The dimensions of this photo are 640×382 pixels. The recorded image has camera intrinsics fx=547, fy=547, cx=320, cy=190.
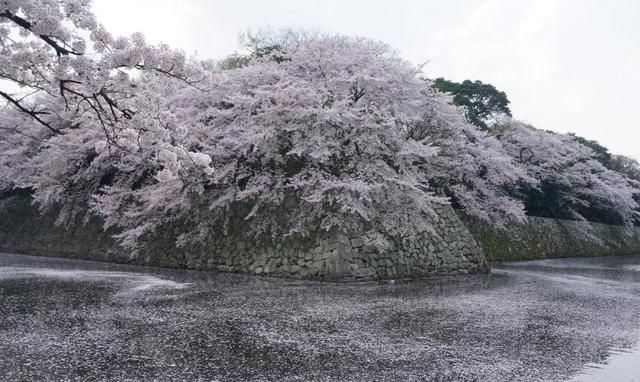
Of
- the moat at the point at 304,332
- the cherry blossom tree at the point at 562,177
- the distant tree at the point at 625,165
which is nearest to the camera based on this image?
the moat at the point at 304,332

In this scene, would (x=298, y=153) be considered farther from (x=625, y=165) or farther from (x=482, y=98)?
(x=625, y=165)

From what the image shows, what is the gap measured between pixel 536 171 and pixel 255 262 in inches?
704

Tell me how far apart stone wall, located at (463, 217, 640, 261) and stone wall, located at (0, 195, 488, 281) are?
7148 mm

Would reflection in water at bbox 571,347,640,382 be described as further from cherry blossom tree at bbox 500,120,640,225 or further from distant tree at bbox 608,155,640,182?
distant tree at bbox 608,155,640,182

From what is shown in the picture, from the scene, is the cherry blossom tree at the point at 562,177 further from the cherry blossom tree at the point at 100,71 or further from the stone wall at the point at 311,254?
the cherry blossom tree at the point at 100,71

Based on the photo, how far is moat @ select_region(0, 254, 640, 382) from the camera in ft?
17.0

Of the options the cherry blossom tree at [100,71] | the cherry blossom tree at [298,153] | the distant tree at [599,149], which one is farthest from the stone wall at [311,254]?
the distant tree at [599,149]

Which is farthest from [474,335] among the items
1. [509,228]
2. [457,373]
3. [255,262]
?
[509,228]

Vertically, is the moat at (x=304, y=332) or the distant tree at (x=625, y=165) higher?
the distant tree at (x=625, y=165)

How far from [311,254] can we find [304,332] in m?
6.60

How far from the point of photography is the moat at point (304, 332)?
5.17m

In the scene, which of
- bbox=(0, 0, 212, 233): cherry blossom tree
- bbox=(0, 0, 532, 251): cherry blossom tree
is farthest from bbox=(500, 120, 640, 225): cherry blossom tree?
bbox=(0, 0, 212, 233): cherry blossom tree

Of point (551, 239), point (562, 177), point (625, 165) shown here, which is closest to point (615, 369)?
point (551, 239)

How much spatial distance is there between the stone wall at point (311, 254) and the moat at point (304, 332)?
3.98 ft
